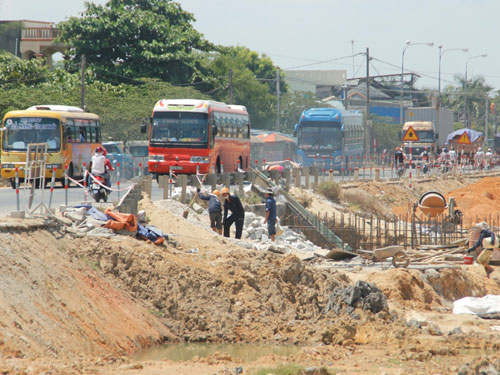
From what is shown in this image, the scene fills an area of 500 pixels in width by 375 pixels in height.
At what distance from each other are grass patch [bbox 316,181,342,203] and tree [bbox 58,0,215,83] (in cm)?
2190

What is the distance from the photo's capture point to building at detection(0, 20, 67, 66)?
60344mm

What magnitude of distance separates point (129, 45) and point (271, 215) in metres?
36.5

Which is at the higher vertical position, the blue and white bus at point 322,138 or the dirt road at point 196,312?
the blue and white bus at point 322,138

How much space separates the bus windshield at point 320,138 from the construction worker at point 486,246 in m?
26.7

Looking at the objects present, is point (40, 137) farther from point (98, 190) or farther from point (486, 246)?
point (486, 246)

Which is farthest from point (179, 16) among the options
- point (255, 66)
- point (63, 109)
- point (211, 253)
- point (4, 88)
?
point (211, 253)

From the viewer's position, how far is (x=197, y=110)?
98.8 feet

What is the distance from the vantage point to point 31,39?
6078cm

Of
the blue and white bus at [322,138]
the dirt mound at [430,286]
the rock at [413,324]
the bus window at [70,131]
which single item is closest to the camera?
the rock at [413,324]

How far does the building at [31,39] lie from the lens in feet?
198

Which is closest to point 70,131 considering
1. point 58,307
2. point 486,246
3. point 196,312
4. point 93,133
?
point 93,133

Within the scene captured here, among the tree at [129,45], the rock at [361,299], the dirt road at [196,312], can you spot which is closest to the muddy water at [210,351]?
the dirt road at [196,312]

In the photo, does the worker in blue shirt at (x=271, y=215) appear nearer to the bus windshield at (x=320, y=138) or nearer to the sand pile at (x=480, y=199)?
the sand pile at (x=480, y=199)

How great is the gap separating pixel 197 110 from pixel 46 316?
1847 cm
